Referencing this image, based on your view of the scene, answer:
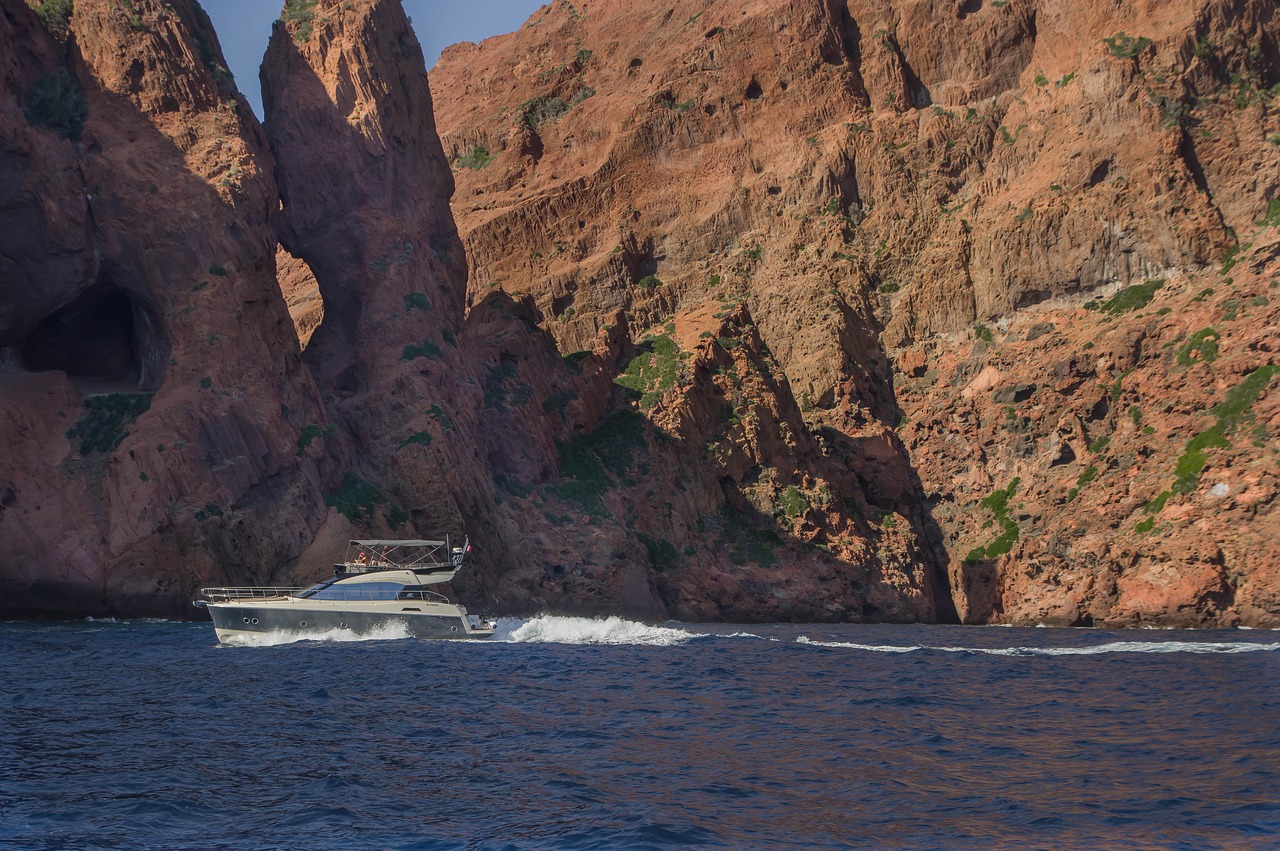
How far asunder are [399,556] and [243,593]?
8.56m

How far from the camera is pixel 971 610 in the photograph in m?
66.9

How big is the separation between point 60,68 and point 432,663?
1358 inches

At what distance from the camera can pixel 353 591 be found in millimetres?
41375

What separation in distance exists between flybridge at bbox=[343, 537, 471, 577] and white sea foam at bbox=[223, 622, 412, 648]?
2.34 m

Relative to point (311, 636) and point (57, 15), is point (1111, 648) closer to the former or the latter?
point (311, 636)

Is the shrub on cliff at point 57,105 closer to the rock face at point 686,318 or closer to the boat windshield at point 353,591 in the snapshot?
the rock face at point 686,318

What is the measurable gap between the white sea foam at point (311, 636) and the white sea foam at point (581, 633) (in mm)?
4031

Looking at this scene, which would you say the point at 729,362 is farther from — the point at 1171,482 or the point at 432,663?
the point at 432,663

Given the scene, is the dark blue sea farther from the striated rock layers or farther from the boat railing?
the striated rock layers

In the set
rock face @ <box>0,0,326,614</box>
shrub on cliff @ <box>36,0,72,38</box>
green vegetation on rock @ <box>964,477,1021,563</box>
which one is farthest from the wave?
shrub on cliff @ <box>36,0,72,38</box>

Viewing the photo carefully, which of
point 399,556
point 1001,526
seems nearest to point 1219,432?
point 1001,526

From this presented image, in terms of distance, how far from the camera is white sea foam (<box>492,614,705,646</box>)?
44250 mm

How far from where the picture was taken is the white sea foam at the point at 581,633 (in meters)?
44.2

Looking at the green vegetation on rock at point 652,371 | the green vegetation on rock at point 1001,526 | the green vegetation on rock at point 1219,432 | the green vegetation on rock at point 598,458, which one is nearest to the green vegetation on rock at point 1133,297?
the green vegetation on rock at point 1219,432
